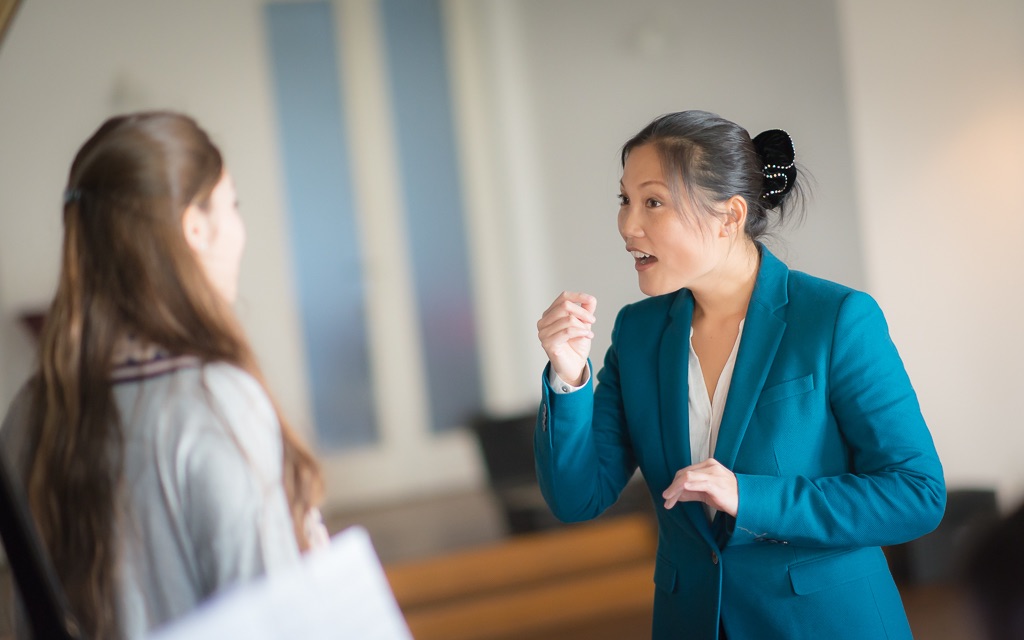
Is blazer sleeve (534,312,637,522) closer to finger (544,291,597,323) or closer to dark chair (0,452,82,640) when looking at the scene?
finger (544,291,597,323)

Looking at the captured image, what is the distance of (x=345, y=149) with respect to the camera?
3.72 m

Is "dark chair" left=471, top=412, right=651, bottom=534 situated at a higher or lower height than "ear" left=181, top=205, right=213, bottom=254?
lower

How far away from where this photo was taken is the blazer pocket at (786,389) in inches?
39.2

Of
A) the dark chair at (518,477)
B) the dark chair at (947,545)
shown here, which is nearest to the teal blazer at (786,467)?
the dark chair at (947,545)

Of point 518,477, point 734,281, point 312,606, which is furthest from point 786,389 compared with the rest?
point 518,477

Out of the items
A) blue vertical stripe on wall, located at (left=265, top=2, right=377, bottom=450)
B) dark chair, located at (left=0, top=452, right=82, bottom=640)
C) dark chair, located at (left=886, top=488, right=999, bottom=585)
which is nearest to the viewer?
dark chair, located at (left=0, top=452, right=82, bottom=640)

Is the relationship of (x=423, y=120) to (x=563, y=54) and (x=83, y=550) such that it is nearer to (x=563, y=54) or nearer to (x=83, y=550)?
(x=563, y=54)

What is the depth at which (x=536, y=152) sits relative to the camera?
374 cm

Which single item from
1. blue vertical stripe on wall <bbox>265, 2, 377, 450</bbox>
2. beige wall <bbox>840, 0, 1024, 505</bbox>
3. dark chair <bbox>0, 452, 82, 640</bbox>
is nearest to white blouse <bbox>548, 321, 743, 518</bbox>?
dark chair <bbox>0, 452, 82, 640</bbox>

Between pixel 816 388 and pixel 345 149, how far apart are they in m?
3.01

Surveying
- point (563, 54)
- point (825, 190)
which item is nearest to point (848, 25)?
point (825, 190)

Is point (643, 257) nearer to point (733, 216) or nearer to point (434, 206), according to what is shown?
point (733, 216)

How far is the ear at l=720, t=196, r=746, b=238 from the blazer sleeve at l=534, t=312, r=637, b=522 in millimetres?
191

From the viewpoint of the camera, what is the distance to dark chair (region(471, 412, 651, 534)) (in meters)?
3.10
